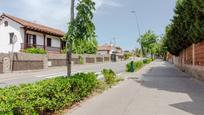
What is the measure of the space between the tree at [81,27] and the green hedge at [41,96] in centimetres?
146

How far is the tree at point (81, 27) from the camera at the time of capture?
1087 cm

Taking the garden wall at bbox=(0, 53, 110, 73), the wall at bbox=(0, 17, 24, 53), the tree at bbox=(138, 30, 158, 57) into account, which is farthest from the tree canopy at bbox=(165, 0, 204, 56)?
the tree at bbox=(138, 30, 158, 57)

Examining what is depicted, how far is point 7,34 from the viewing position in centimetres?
4256

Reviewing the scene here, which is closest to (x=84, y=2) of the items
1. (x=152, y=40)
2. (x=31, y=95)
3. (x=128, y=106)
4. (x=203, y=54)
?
(x=128, y=106)

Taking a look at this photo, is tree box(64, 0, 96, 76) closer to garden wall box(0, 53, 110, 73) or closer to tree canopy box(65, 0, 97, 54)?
tree canopy box(65, 0, 97, 54)

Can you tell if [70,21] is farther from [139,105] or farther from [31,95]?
[31,95]

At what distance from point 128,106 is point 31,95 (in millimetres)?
3858

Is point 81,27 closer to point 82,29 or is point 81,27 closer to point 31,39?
point 82,29

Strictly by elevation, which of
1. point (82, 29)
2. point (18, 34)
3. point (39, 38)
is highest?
point (18, 34)

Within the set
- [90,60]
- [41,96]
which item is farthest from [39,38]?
[41,96]

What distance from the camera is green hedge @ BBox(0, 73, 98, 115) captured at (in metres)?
5.39

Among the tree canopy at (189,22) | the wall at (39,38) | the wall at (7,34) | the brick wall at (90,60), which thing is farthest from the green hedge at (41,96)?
the brick wall at (90,60)

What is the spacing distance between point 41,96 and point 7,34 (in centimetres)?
3811

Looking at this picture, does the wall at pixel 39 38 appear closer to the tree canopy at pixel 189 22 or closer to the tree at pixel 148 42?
the tree canopy at pixel 189 22
